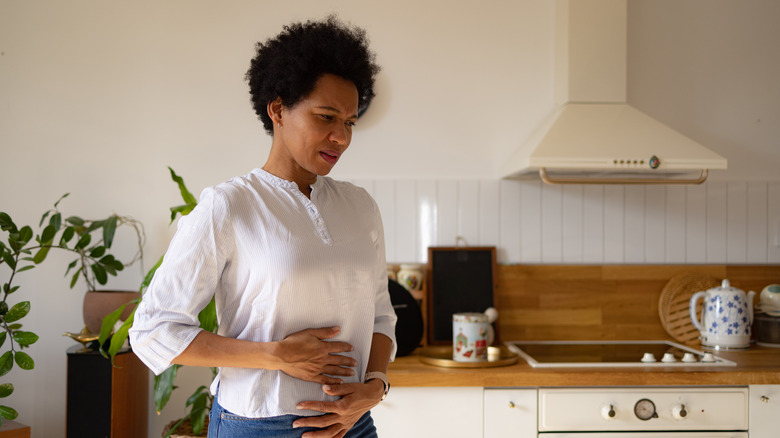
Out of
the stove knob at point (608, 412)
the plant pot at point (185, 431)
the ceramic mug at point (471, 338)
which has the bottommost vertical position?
the plant pot at point (185, 431)

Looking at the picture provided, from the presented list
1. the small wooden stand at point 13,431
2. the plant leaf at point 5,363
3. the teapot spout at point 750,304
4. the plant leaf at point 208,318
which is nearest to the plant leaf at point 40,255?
the plant leaf at point 5,363

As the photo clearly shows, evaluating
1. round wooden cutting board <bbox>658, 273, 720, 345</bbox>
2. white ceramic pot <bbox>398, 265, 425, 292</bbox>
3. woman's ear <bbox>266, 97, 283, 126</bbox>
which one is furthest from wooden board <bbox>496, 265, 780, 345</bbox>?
woman's ear <bbox>266, 97, 283, 126</bbox>

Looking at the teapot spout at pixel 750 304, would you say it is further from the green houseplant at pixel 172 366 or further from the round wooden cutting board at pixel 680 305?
the green houseplant at pixel 172 366

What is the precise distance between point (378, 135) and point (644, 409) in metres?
1.30

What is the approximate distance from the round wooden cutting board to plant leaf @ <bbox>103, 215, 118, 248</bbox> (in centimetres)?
198

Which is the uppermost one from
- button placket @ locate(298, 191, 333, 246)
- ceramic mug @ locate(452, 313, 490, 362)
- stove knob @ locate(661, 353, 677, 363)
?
button placket @ locate(298, 191, 333, 246)

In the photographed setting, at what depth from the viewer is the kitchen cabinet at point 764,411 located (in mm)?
1931

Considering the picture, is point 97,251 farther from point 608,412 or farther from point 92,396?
point 608,412

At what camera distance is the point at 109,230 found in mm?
2209

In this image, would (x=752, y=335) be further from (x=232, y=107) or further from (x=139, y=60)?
(x=139, y=60)

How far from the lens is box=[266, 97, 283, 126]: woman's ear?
110 cm

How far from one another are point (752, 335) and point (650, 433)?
2.68 ft

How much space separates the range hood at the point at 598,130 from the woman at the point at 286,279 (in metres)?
1.11

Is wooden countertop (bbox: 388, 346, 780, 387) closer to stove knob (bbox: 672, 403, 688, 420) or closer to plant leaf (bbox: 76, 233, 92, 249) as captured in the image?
stove knob (bbox: 672, 403, 688, 420)
